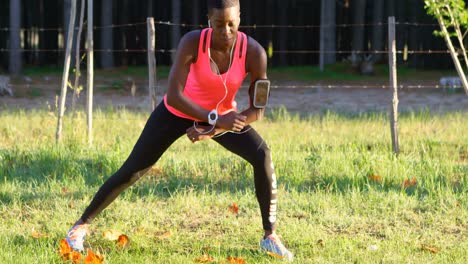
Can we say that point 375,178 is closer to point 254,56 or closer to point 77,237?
point 254,56

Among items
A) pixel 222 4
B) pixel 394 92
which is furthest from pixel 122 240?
pixel 394 92

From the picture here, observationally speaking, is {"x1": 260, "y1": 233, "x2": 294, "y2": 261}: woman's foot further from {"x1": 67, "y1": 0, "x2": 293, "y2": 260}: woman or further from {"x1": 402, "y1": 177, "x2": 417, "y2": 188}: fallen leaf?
{"x1": 402, "y1": 177, "x2": 417, "y2": 188}: fallen leaf

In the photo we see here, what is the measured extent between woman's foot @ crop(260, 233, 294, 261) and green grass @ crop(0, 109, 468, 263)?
0.06 meters

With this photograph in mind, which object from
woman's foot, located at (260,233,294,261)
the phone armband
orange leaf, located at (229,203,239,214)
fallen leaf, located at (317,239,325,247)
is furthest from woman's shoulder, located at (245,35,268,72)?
orange leaf, located at (229,203,239,214)

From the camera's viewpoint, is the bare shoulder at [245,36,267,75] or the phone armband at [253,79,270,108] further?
the bare shoulder at [245,36,267,75]

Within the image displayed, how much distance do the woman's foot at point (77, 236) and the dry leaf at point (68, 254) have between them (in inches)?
8.8

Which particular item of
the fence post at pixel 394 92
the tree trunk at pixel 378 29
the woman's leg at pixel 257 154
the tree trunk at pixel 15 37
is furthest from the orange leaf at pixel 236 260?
the tree trunk at pixel 378 29

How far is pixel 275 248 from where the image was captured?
189 inches

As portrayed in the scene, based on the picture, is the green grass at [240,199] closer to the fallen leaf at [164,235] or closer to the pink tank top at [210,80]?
the fallen leaf at [164,235]

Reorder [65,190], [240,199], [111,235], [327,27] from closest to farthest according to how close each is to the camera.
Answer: [111,235] < [240,199] < [65,190] < [327,27]

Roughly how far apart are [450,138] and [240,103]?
17.3ft

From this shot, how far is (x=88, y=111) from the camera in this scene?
8906 mm

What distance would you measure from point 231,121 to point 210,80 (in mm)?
308

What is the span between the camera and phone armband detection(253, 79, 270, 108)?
436 centimetres
